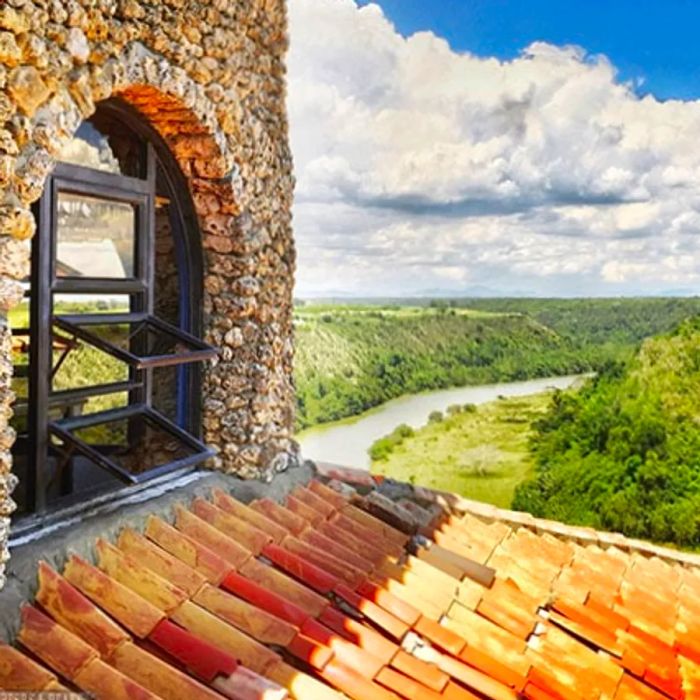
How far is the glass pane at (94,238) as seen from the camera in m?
3.99

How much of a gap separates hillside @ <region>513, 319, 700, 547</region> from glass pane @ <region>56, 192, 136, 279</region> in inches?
661

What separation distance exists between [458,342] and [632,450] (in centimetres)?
990

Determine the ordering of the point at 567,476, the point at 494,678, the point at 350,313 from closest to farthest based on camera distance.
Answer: the point at 494,678
the point at 567,476
the point at 350,313

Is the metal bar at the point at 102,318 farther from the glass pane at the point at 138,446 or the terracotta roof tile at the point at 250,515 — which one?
the terracotta roof tile at the point at 250,515

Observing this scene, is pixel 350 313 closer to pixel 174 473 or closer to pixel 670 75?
pixel 670 75

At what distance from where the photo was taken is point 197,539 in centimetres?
385

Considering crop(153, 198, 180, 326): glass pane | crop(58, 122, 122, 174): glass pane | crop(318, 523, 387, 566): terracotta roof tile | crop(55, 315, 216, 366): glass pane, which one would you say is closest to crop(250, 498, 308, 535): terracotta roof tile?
crop(318, 523, 387, 566): terracotta roof tile

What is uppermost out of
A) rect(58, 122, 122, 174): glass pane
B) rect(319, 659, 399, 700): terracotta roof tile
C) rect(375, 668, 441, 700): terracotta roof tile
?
rect(58, 122, 122, 174): glass pane

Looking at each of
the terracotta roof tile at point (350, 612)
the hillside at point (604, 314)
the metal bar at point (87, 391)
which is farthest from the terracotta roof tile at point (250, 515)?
the hillside at point (604, 314)

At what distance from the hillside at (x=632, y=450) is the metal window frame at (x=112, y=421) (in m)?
16.5

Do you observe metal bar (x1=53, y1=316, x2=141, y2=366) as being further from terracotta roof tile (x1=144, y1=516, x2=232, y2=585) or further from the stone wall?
terracotta roof tile (x1=144, y1=516, x2=232, y2=585)

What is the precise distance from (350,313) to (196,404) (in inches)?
938

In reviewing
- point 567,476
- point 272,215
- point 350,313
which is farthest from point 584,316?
point 272,215

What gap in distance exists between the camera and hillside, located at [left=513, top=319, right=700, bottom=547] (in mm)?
19328
